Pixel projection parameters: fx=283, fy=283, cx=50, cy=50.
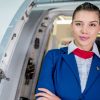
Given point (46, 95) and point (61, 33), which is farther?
point (61, 33)

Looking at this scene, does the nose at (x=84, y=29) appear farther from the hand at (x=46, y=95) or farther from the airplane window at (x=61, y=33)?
the airplane window at (x=61, y=33)

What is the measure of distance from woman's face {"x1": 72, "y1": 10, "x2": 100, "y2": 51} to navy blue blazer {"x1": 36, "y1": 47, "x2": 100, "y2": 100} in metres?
0.11

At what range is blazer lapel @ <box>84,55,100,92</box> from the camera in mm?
1707

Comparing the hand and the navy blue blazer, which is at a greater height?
the navy blue blazer

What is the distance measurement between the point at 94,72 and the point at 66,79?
18 cm

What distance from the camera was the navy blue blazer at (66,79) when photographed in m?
1.71

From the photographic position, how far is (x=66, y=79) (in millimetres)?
1742

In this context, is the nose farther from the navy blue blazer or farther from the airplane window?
the airplane window

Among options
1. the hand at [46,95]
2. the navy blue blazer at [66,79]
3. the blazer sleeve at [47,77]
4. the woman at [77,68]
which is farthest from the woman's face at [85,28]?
the hand at [46,95]

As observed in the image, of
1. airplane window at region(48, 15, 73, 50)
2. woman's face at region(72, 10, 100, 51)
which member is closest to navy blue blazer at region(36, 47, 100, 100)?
woman's face at region(72, 10, 100, 51)

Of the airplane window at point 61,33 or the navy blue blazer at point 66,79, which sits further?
the airplane window at point 61,33

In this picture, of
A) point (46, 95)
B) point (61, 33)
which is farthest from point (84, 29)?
point (61, 33)

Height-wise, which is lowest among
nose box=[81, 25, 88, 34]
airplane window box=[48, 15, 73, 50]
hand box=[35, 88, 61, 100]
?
hand box=[35, 88, 61, 100]

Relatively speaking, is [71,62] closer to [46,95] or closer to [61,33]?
[46,95]
